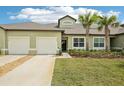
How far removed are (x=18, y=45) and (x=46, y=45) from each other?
123 inches

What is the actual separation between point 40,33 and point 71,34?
615 cm

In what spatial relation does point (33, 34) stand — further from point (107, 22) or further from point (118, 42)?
point (118, 42)

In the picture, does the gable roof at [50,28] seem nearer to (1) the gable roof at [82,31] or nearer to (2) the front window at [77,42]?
(1) the gable roof at [82,31]

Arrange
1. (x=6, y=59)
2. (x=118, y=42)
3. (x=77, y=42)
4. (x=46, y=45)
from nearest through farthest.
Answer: (x=6, y=59) < (x=46, y=45) < (x=77, y=42) < (x=118, y=42)

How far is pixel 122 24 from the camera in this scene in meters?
33.1

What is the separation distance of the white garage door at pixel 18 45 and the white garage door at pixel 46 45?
1.22 metres

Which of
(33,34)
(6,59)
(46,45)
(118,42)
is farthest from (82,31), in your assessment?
(6,59)

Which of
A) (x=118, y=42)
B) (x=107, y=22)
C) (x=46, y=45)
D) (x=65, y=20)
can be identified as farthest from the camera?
(x=65, y=20)

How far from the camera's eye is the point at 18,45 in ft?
89.3

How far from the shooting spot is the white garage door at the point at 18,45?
27047mm
